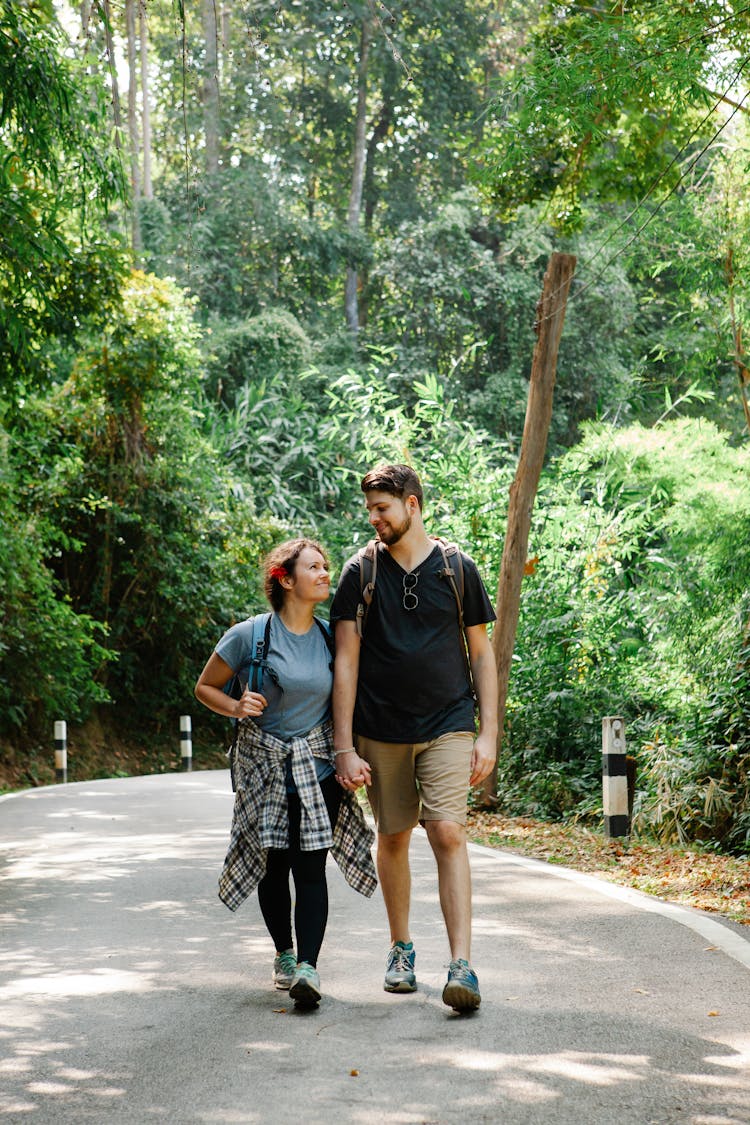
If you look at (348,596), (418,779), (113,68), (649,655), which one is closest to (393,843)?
(418,779)

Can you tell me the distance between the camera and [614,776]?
423 inches

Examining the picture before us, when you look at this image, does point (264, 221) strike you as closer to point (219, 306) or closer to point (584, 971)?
point (219, 306)

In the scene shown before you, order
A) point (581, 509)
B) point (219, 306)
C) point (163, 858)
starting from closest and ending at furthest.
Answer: point (163, 858), point (581, 509), point (219, 306)

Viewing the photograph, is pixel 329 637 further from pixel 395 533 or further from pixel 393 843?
pixel 393 843

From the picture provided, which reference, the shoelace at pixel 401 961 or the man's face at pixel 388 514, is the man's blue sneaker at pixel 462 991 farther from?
the man's face at pixel 388 514

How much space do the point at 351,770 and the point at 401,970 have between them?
82 cm

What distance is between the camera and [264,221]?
36719 mm

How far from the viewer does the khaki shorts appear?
5.71 metres

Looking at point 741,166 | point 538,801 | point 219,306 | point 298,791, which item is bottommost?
point 538,801

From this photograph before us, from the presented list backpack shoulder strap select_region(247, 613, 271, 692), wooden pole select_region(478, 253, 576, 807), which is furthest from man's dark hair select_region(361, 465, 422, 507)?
wooden pole select_region(478, 253, 576, 807)

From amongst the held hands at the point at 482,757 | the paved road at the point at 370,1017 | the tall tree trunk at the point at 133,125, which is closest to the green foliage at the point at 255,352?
the tall tree trunk at the point at 133,125

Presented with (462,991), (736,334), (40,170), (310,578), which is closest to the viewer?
(462,991)

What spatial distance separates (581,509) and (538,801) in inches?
146

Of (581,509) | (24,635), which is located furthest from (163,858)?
(24,635)
